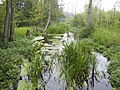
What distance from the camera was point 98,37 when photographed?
28.7ft

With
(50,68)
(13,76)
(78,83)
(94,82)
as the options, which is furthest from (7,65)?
(94,82)

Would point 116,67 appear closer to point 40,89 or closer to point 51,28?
point 40,89

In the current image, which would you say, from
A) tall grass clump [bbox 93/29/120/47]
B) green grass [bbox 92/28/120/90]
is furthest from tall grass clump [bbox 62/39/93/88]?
tall grass clump [bbox 93/29/120/47]

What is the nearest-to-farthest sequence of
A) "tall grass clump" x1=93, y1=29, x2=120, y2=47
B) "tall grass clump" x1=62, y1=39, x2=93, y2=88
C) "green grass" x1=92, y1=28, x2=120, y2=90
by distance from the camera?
"tall grass clump" x1=62, y1=39, x2=93, y2=88 → "green grass" x1=92, y1=28, x2=120, y2=90 → "tall grass clump" x1=93, y1=29, x2=120, y2=47

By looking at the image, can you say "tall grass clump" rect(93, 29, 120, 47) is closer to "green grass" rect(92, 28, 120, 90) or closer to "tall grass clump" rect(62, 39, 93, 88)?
"green grass" rect(92, 28, 120, 90)

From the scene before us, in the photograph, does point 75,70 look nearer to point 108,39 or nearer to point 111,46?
point 111,46

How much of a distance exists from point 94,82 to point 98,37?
5.26m

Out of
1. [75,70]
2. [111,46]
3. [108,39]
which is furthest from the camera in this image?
[108,39]

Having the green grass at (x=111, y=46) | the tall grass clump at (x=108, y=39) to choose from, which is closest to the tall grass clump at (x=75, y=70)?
the green grass at (x=111, y=46)

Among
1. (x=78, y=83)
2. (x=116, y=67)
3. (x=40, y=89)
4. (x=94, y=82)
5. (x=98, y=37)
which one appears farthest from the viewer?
(x=98, y=37)

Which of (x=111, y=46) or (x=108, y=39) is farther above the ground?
(x=108, y=39)

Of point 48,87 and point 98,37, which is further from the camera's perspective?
point 98,37

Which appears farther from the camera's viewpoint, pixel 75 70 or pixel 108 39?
pixel 108 39

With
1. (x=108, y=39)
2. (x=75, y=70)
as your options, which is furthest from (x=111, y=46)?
(x=75, y=70)
